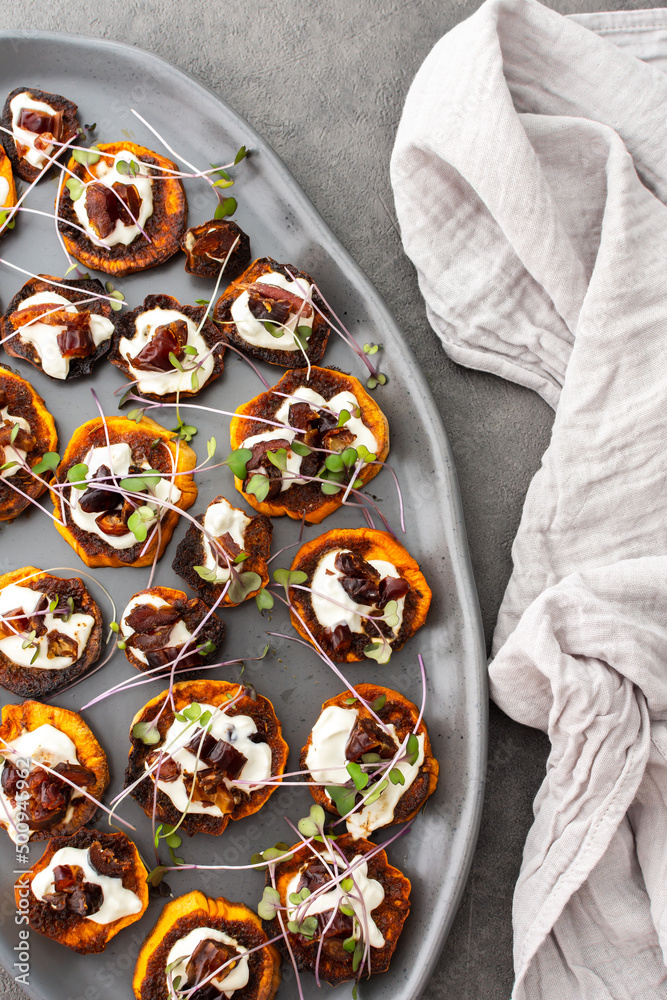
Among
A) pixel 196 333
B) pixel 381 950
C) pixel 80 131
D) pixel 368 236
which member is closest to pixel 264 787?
pixel 381 950

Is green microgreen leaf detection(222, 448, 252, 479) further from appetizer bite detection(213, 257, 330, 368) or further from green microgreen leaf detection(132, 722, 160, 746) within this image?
green microgreen leaf detection(132, 722, 160, 746)

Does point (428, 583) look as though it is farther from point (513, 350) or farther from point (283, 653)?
point (513, 350)

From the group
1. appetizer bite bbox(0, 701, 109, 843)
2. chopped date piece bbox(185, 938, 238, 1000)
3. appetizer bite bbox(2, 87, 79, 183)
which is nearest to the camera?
chopped date piece bbox(185, 938, 238, 1000)

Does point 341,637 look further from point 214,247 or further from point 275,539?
point 214,247

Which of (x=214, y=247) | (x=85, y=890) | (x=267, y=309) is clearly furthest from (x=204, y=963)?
(x=214, y=247)

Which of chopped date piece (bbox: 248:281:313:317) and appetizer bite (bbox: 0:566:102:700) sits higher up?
chopped date piece (bbox: 248:281:313:317)

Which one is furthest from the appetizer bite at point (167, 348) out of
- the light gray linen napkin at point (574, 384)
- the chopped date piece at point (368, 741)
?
the chopped date piece at point (368, 741)

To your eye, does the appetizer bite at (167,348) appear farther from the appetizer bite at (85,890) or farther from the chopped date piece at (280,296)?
the appetizer bite at (85,890)

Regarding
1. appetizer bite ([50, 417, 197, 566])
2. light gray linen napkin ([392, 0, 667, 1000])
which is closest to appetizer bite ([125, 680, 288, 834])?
appetizer bite ([50, 417, 197, 566])

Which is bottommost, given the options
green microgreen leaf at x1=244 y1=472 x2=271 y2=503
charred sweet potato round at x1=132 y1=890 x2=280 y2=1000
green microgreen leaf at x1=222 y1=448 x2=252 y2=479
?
charred sweet potato round at x1=132 y1=890 x2=280 y2=1000
